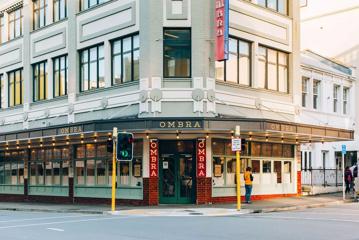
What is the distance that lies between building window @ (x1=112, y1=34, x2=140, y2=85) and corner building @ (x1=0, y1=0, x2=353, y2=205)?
5cm

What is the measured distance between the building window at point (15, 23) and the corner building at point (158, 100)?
1276mm

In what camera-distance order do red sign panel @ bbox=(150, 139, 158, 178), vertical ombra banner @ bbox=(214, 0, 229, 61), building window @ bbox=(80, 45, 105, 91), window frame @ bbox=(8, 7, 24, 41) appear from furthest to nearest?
window frame @ bbox=(8, 7, 24, 41)
building window @ bbox=(80, 45, 105, 91)
red sign panel @ bbox=(150, 139, 158, 178)
vertical ombra banner @ bbox=(214, 0, 229, 61)

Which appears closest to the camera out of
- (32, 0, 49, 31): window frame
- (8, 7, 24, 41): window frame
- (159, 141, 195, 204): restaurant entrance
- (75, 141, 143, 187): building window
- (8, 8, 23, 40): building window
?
(159, 141, 195, 204): restaurant entrance

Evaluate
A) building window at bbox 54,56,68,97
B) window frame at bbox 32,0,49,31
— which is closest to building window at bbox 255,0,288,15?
building window at bbox 54,56,68,97

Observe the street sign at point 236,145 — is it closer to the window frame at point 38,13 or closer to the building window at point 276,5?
the building window at point 276,5

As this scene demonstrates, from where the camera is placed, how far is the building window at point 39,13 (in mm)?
36375

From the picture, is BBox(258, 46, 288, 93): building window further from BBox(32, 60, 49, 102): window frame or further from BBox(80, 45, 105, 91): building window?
BBox(32, 60, 49, 102): window frame

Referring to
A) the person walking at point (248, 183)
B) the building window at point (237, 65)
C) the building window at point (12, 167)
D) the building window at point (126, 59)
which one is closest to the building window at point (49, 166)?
the building window at point (12, 167)

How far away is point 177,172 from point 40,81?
12920 millimetres

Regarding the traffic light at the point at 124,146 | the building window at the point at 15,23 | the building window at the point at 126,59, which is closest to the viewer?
the traffic light at the point at 124,146

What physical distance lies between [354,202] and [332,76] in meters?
13.5

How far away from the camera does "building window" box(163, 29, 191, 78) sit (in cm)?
2794

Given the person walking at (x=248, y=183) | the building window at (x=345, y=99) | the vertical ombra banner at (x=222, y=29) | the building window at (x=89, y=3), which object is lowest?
the person walking at (x=248, y=183)

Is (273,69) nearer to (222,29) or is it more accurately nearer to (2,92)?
(222,29)
